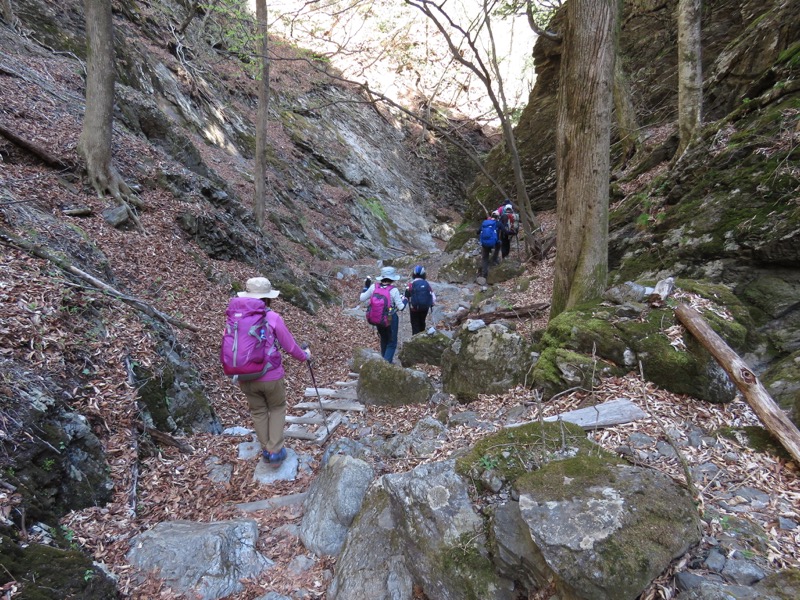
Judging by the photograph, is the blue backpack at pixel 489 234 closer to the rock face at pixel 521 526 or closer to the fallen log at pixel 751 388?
the fallen log at pixel 751 388

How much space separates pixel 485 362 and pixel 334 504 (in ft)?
8.51

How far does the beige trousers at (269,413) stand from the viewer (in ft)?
14.7

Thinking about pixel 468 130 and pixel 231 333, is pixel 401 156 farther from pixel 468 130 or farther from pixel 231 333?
pixel 231 333

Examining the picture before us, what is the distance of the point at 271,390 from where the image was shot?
4445 millimetres

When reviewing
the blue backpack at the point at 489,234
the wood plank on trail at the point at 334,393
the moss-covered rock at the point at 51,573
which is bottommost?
the wood plank on trail at the point at 334,393

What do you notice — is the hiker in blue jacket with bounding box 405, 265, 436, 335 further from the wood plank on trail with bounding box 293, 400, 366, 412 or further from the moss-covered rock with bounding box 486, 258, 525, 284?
the moss-covered rock with bounding box 486, 258, 525, 284

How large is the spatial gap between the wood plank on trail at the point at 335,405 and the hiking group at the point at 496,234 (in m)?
8.05

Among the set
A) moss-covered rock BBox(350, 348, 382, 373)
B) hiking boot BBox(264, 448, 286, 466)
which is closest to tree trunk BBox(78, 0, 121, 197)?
moss-covered rock BBox(350, 348, 382, 373)

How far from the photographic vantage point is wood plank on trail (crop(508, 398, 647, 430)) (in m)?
3.45

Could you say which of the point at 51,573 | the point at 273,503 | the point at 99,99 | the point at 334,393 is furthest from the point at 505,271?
the point at 51,573

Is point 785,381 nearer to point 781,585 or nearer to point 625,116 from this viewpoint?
point 781,585

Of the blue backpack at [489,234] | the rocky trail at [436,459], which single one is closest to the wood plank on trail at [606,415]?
the rocky trail at [436,459]

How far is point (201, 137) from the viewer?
52.0 feet

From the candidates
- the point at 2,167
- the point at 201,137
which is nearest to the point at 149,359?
the point at 2,167
